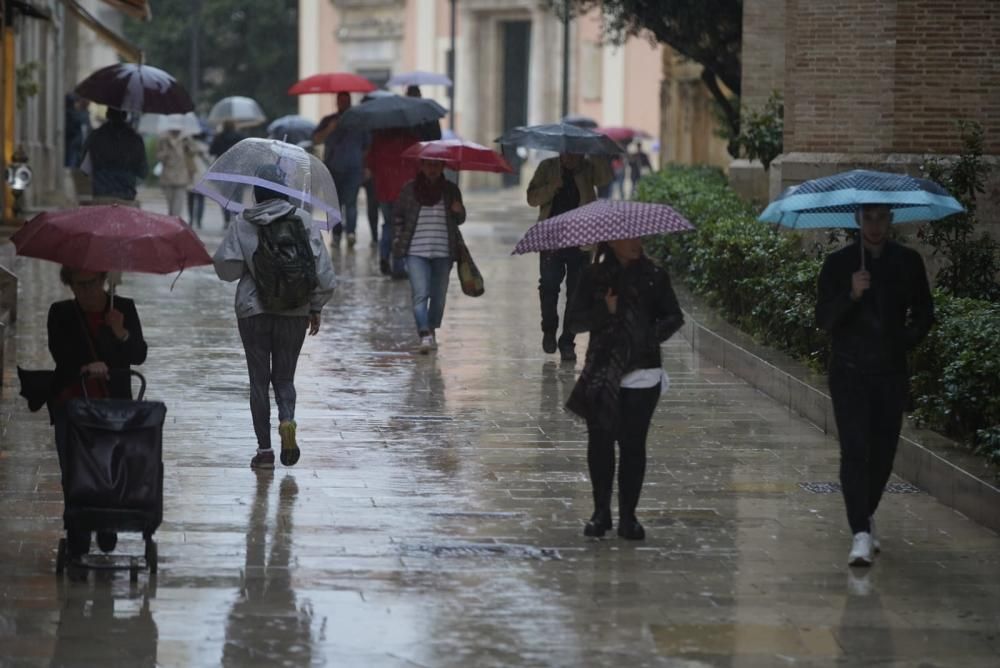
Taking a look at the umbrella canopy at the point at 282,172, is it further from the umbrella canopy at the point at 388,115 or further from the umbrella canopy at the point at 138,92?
the umbrella canopy at the point at 388,115

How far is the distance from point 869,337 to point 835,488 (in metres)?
1.88

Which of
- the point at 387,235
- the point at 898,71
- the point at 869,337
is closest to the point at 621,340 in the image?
the point at 869,337

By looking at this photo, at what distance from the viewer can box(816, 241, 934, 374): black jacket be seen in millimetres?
7992

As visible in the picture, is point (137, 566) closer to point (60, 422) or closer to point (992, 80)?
point (60, 422)

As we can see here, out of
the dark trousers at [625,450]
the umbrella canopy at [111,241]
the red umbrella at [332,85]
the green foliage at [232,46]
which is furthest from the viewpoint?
the green foliage at [232,46]

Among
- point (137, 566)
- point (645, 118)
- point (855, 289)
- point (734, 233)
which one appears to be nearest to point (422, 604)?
point (137, 566)

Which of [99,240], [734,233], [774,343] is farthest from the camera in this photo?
[734,233]

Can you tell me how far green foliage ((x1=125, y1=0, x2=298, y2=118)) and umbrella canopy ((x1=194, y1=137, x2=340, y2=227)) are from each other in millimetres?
48782

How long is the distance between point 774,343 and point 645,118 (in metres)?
38.1

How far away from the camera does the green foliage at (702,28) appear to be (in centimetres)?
2519

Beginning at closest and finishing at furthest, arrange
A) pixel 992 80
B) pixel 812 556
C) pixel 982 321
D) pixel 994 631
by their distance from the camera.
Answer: pixel 994 631, pixel 812 556, pixel 982 321, pixel 992 80

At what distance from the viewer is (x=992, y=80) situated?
17766 millimetres

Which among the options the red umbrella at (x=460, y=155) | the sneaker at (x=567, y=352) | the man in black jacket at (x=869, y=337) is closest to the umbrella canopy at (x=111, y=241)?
the man in black jacket at (x=869, y=337)

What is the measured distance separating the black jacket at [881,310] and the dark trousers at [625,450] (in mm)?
822
